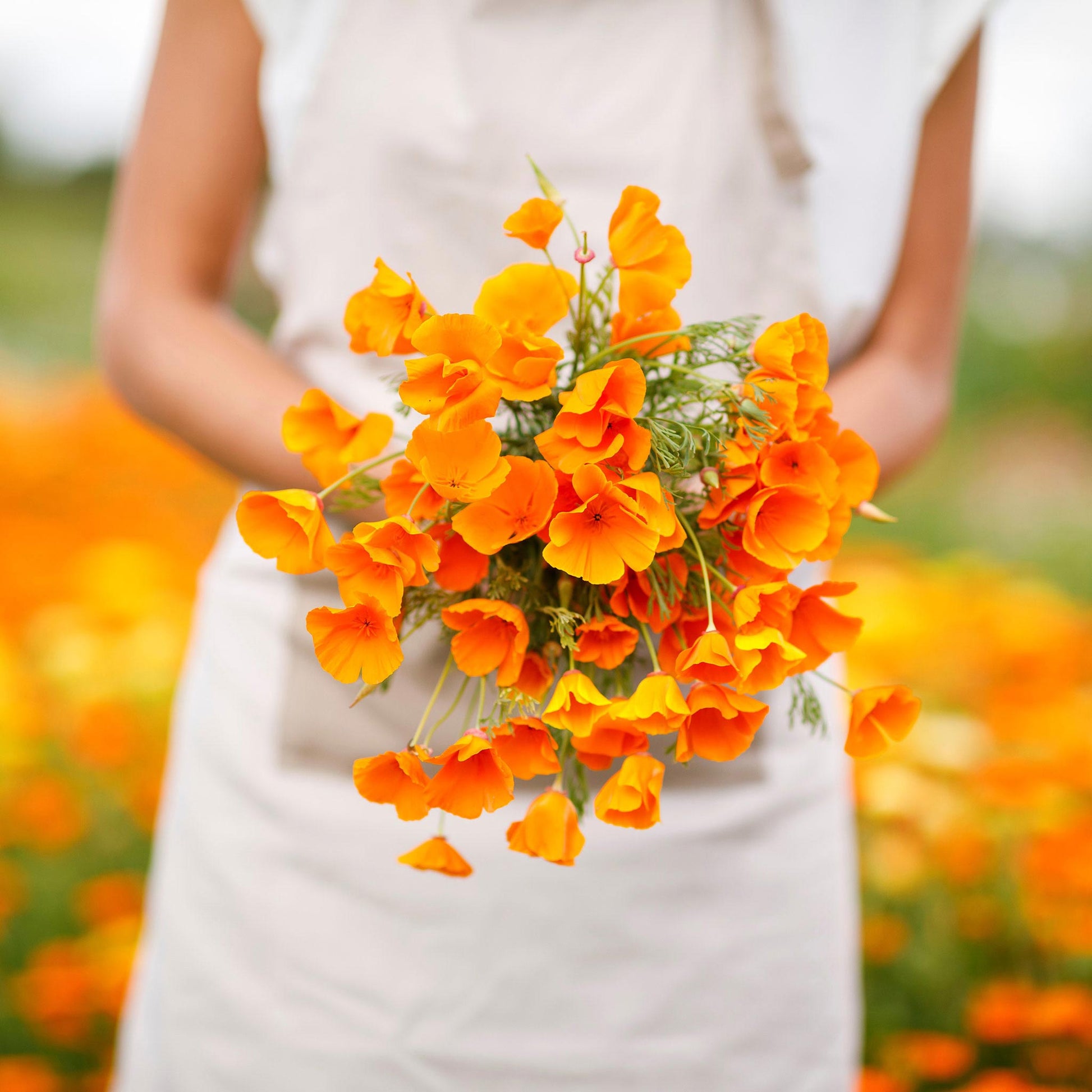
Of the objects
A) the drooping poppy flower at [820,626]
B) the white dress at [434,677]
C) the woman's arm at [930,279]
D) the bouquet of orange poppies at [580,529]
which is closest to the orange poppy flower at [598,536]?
the bouquet of orange poppies at [580,529]

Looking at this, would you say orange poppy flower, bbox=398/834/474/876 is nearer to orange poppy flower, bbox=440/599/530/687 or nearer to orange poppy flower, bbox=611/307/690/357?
orange poppy flower, bbox=440/599/530/687

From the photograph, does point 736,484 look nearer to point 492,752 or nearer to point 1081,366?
point 492,752

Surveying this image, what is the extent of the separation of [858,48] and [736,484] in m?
0.52

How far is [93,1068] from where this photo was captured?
5.00 feet

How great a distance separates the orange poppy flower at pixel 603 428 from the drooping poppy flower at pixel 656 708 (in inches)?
4.0

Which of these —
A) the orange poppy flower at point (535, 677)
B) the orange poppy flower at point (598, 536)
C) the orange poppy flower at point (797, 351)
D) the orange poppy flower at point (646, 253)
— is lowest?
the orange poppy flower at point (535, 677)

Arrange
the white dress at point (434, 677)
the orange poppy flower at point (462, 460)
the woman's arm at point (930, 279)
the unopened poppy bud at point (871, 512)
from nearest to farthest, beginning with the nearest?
the orange poppy flower at point (462, 460)
the unopened poppy bud at point (871, 512)
the white dress at point (434, 677)
the woman's arm at point (930, 279)

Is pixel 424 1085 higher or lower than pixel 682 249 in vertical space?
lower

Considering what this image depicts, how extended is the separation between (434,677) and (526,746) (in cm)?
32

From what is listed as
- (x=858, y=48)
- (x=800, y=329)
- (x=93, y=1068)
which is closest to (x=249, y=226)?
(x=858, y=48)

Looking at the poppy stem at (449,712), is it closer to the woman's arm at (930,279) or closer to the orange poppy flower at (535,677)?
the orange poppy flower at (535,677)

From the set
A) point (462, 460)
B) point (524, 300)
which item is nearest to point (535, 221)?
point (524, 300)

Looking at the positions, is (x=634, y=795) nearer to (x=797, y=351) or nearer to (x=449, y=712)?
(x=449, y=712)

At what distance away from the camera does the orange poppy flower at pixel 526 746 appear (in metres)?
0.51
